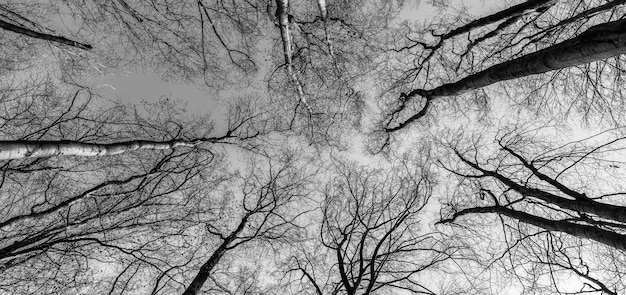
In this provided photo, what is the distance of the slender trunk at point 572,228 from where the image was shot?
147 inches

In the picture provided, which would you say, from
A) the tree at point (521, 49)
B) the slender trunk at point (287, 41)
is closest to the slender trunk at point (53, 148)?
the slender trunk at point (287, 41)

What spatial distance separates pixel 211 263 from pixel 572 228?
645 centimetres

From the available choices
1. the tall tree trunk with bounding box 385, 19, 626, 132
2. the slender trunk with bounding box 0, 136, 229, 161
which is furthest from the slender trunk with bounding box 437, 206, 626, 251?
the slender trunk with bounding box 0, 136, 229, 161

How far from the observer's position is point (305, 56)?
7.85 m

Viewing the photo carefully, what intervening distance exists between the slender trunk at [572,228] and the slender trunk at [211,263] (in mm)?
5240

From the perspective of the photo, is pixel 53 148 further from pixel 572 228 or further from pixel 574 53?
pixel 572 228

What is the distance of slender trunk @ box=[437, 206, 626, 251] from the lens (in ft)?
12.3

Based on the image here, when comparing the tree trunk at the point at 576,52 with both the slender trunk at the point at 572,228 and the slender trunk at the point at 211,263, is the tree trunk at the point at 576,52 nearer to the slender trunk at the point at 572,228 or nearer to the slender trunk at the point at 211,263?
the slender trunk at the point at 572,228

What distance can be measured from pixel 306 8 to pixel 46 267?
6.95 m

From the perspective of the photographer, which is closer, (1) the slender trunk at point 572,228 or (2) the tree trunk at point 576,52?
(2) the tree trunk at point 576,52

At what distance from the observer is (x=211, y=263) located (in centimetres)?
680

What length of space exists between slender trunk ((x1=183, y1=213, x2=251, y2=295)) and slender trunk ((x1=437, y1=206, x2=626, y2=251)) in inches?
206

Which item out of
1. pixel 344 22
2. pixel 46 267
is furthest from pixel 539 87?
pixel 46 267

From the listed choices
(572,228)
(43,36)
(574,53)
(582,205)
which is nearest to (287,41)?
(43,36)
